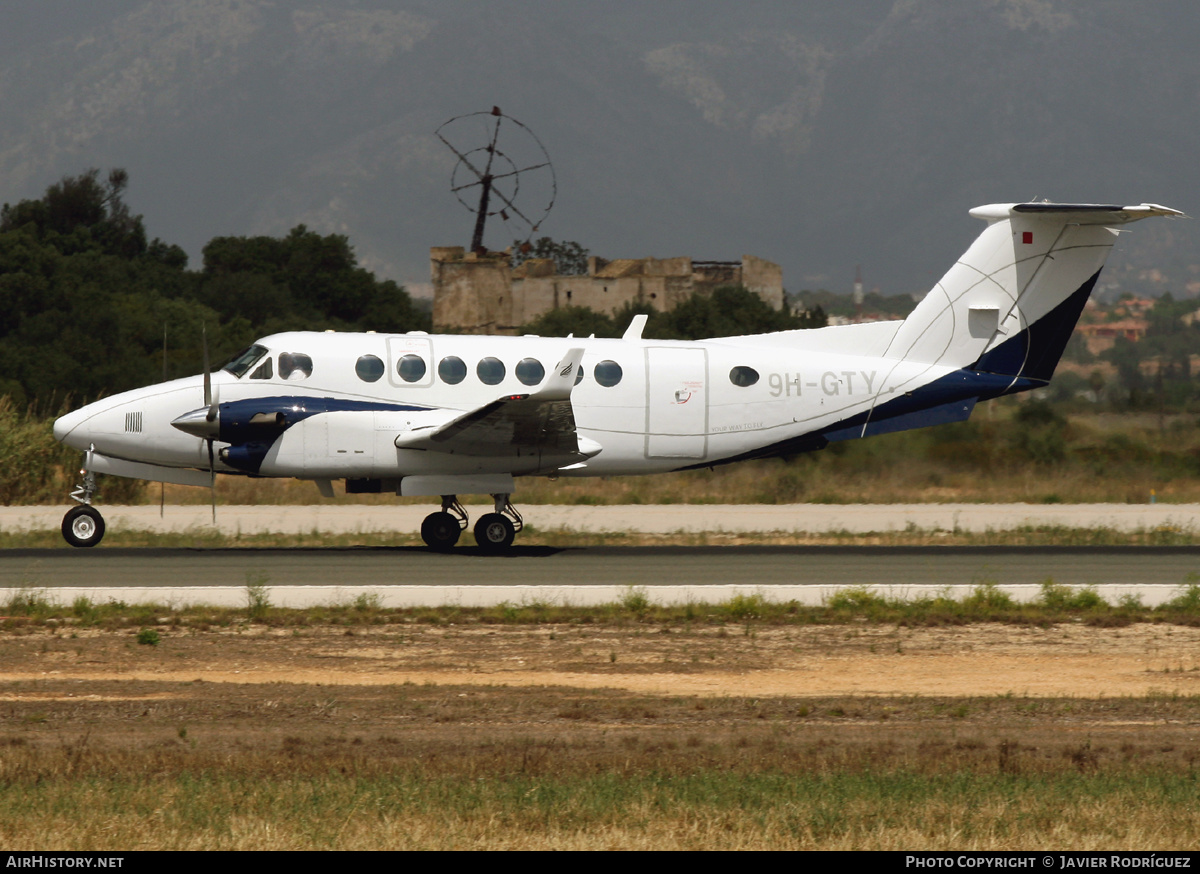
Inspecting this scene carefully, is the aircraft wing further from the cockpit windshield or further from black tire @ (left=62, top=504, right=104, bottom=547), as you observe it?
black tire @ (left=62, top=504, right=104, bottom=547)

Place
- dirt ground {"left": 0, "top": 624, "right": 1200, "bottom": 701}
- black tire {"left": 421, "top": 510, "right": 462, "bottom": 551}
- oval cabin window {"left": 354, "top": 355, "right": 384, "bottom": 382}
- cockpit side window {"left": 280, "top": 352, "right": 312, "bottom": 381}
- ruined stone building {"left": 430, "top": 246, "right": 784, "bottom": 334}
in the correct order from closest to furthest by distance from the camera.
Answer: dirt ground {"left": 0, "top": 624, "right": 1200, "bottom": 701}
cockpit side window {"left": 280, "top": 352, "right": 312, "bottom": 381}
oval cabin window {"left": 354, "top": 355, "right": 384, "bottom": 382}
black tire {"left": 421, "top": 510, "right": 462, "bottom": 551}
ruined stone building {"left": 430, "top": 246, "right": 784, "bottom": 334}

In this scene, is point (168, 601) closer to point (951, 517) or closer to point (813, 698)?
point (813, 698)

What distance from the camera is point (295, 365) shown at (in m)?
20.2

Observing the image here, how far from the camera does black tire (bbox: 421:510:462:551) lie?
20984 mm

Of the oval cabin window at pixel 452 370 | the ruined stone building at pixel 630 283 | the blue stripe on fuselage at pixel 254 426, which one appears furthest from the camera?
the ruined stone building at pixel 630 283

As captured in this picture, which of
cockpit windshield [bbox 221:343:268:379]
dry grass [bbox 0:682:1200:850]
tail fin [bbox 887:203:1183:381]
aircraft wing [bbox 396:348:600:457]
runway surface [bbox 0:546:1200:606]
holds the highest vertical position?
tail fin [bbox 887:203:1183:381]

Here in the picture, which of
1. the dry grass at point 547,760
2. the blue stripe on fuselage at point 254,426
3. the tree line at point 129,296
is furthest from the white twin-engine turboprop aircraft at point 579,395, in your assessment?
the dry grass at point 547,760

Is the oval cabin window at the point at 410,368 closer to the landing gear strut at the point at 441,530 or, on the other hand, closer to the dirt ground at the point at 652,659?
the landing gear strut at the point at 441,530

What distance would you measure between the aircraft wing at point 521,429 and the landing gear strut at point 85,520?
15.2 ft

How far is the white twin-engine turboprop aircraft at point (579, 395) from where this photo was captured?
20.0 m

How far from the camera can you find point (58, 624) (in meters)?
14.4

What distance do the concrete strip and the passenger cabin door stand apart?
364 cm

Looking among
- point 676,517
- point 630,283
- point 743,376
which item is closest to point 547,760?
point 743,376

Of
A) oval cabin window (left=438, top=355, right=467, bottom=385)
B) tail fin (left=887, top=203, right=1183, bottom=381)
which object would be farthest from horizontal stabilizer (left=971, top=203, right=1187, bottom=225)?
oval cabin window (left=438, top=355, right=467, bottom=385)
